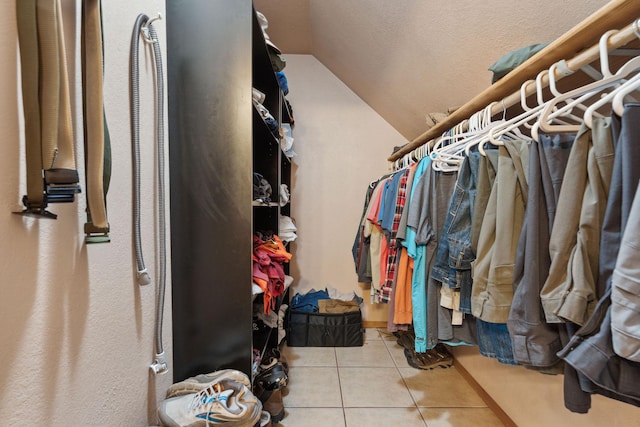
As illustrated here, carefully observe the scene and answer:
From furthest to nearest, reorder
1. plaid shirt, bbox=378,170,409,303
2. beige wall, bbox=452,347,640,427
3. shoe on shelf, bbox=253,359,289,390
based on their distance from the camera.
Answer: plaid shirt, bbox=378,170,409,303
shoe on shelf, bbox=253,359,289,390
beige wall, bbox=452,347,640,427

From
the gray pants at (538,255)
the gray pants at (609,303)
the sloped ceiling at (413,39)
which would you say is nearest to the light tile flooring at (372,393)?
the gray pants at (538,255)

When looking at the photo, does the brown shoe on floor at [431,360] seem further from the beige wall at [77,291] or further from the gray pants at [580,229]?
the beige wall at [77,291]

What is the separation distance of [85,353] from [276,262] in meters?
0.88

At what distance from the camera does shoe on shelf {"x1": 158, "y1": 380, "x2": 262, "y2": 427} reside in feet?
2.50

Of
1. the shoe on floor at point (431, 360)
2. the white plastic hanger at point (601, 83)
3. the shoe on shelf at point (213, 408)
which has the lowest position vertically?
the shoe on floor at point (431, 360)

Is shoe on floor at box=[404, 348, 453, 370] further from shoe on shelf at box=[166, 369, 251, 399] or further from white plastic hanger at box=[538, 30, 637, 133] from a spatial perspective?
white plastic hanger at box=[538, 30, 637, 133]

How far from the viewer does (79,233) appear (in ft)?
1.91

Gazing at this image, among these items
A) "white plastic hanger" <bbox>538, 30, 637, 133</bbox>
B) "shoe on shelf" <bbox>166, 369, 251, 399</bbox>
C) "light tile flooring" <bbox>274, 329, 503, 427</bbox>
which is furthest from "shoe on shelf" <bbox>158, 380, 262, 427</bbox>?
"white plastic hanger" <bbox>538, 30, 637, 133</bbox>

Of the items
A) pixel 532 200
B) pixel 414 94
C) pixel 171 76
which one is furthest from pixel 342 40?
pixel 532 200

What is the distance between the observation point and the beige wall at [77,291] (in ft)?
1.46

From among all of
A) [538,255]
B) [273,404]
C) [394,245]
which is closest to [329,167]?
[394,245]

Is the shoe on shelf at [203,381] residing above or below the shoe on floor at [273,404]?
above

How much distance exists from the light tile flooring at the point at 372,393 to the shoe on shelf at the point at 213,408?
721mm

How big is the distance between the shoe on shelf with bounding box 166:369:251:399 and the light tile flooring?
2.14 feet
